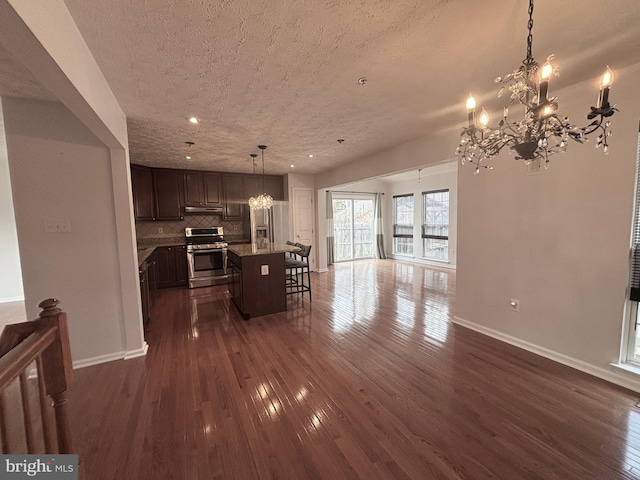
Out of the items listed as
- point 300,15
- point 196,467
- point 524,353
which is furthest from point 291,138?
point 524,353

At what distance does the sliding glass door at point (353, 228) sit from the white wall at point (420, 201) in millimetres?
648

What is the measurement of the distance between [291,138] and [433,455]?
371 centimetres

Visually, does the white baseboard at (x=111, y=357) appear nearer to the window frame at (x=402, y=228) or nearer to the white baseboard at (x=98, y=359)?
the white baseboard at (x=98, y=359)

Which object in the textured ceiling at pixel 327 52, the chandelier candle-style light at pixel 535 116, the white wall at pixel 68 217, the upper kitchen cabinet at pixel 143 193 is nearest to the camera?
the chandelier candle-style light at pixel 535 116

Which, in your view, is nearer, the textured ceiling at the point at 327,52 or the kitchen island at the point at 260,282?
the textured ceiling at the point at 327,52

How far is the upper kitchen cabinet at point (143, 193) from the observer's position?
5.38m

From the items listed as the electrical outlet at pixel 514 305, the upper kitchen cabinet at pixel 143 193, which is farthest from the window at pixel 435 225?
the upper kitchen cabinet at pixel 143 193

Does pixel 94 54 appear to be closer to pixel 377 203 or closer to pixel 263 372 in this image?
pixel 263 372

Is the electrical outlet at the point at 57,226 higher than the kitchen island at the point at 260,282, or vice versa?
the electrical outlet at the point at 57,226

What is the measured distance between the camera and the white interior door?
677 cm

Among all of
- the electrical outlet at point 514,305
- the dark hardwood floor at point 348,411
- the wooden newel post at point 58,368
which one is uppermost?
the wooden newel post at point 58,368

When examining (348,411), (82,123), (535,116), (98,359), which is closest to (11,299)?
(98,359)

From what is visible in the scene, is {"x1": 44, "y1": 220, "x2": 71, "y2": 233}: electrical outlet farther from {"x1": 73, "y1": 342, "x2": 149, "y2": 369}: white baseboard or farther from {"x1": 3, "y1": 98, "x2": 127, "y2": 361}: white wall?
{"x1": 73, "y1": 342, "x2": 149, "y2": 369}: white baseboard

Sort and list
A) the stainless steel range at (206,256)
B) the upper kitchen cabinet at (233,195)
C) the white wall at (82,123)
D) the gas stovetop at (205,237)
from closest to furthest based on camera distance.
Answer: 1. the white wall at (82,123)
2. the stainless steel range at (206,256)
3. the gas stovetop at (205,237)
4. the upper kitchen cabinet at (233,195)
